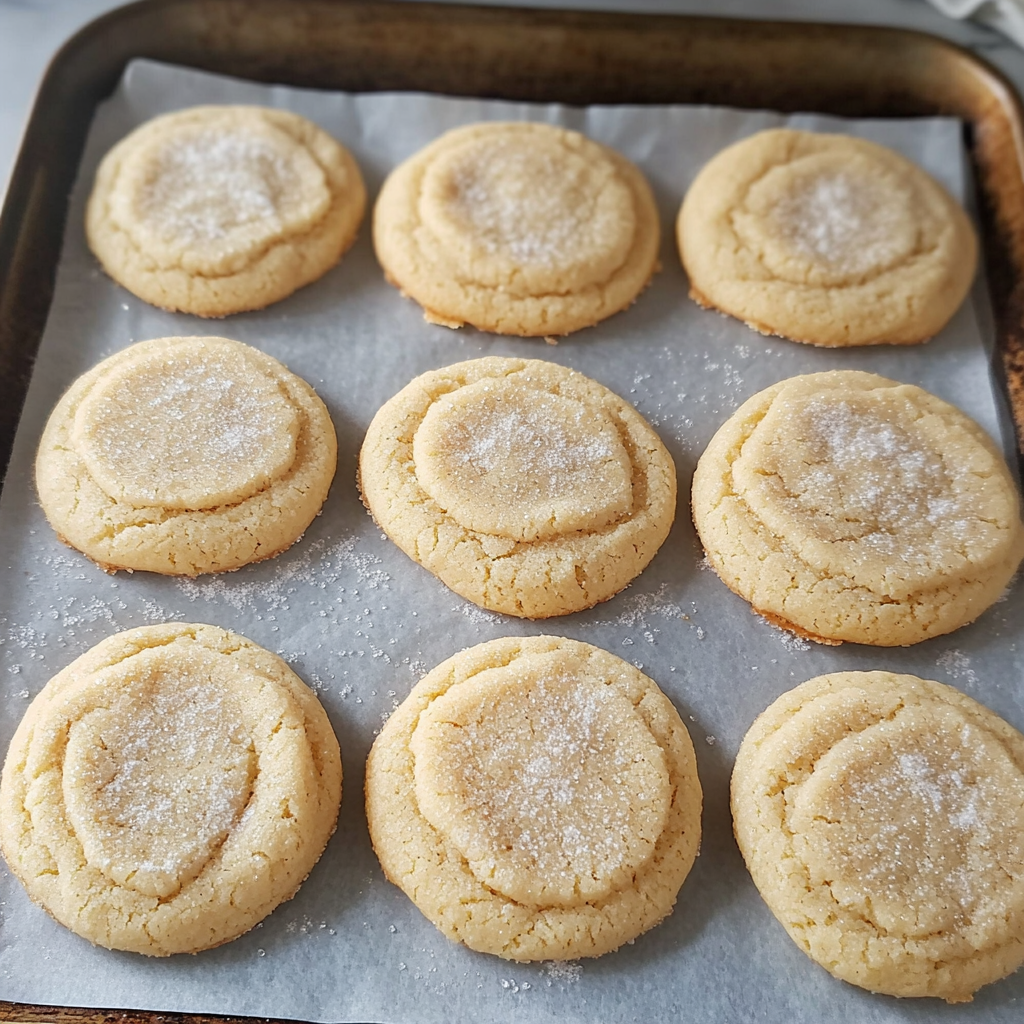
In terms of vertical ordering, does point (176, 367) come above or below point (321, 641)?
above

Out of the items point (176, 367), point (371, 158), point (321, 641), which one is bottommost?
point (321, 641)

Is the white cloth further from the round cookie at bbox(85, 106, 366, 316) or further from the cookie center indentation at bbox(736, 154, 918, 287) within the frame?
the round cookie at bbox(85, 106, 366, 316)

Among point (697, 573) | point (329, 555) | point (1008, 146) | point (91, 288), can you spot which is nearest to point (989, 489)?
point (697, 573)

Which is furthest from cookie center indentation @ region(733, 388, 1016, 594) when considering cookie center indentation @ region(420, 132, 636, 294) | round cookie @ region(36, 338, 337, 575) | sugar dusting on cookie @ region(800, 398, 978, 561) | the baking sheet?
round cookie @ region(36, 338, 337, 575)

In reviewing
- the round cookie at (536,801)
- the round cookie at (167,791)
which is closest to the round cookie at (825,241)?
the round cookie at (536,801)

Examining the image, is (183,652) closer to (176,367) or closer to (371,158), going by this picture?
(176,367)
